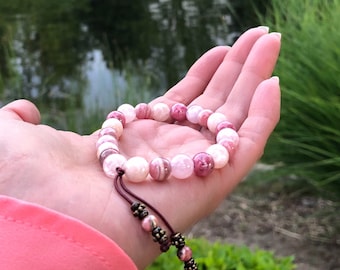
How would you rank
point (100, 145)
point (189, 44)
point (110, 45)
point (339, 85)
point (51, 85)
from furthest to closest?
point (110, 45), point (189, 44), point (51, 85), point (339, 85), point (100, 145)

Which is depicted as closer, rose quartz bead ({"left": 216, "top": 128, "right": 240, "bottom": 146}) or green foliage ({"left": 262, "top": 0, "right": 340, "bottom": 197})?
rose quartz bead ({"left": 216, "top": 128, "right": 240, "bottom": 146})

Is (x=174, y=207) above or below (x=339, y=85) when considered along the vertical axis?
above

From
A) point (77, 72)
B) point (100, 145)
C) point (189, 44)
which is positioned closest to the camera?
point (100, 145)

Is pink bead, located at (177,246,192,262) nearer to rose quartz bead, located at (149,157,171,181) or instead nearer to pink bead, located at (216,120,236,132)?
rose quartz bead, located at (149,157,171,181)

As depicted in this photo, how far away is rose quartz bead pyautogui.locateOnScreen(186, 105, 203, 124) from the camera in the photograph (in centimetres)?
127

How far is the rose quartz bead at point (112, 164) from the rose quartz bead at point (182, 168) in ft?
0.26

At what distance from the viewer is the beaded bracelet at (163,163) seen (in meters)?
0.96

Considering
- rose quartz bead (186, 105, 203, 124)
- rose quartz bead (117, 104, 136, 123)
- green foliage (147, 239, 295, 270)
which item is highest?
rose quartz bead (186, 105, 203, 124)

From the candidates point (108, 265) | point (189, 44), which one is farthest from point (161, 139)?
point (189, 44)

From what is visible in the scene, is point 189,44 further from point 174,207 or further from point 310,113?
point 174,207

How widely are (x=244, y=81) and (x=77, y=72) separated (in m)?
3.90

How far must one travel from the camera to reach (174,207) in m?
1.00

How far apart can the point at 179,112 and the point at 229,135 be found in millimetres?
192

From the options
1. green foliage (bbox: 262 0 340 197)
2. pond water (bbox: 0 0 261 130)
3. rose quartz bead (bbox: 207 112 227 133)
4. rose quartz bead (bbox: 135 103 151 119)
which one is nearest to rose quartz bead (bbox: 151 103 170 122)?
rose quartz bead (bbox: 135 103 151 119)
